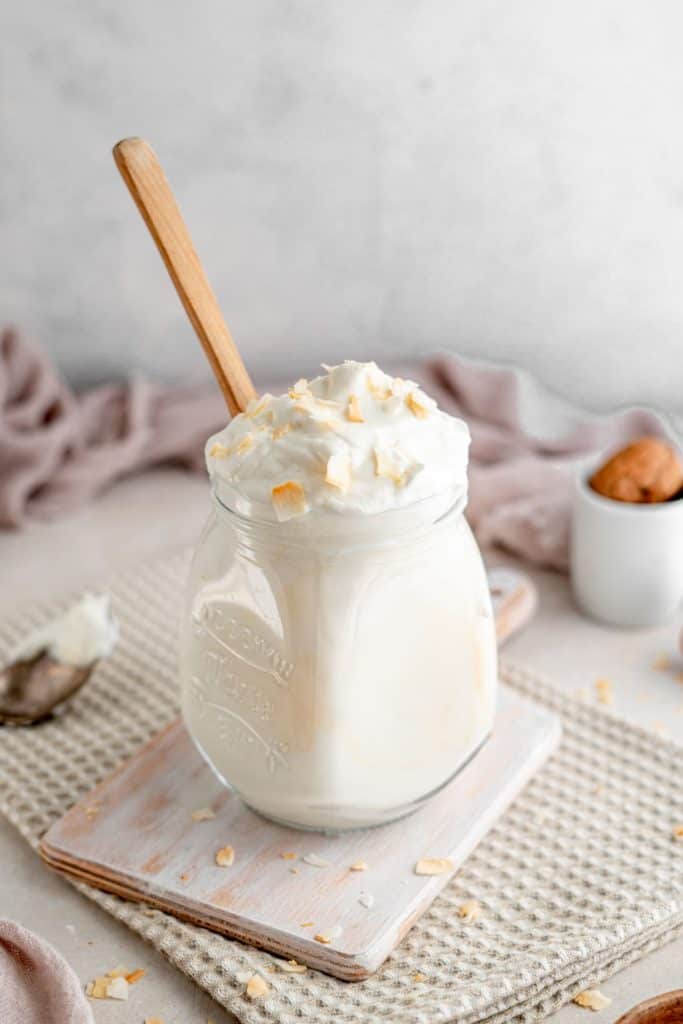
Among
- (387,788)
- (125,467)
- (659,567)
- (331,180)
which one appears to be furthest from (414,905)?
(331,180)

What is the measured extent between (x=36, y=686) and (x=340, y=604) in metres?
0.35

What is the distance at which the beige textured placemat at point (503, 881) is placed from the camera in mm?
698

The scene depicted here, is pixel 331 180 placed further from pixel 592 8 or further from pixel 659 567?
pixel 659 567

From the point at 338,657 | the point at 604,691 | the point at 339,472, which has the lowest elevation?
the point at 604,691

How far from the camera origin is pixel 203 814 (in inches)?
32.5

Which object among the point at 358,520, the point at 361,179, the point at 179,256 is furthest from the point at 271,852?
the point at 361,179

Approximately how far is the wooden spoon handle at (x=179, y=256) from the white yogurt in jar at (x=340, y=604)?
0.05m

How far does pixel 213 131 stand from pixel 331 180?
135mm

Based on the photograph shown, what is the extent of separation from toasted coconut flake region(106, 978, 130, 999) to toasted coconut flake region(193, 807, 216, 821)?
121 mm

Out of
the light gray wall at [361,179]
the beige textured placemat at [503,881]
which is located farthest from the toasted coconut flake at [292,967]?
the light gray wall at [361,179]

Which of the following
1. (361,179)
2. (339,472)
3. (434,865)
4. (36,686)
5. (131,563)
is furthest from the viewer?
(361,179)

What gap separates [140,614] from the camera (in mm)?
1096

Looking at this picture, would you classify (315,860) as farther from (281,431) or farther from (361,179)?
(361,179)

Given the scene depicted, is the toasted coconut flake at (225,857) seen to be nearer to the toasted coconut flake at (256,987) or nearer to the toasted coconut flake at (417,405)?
the toasted coconut flake at (256,987)
